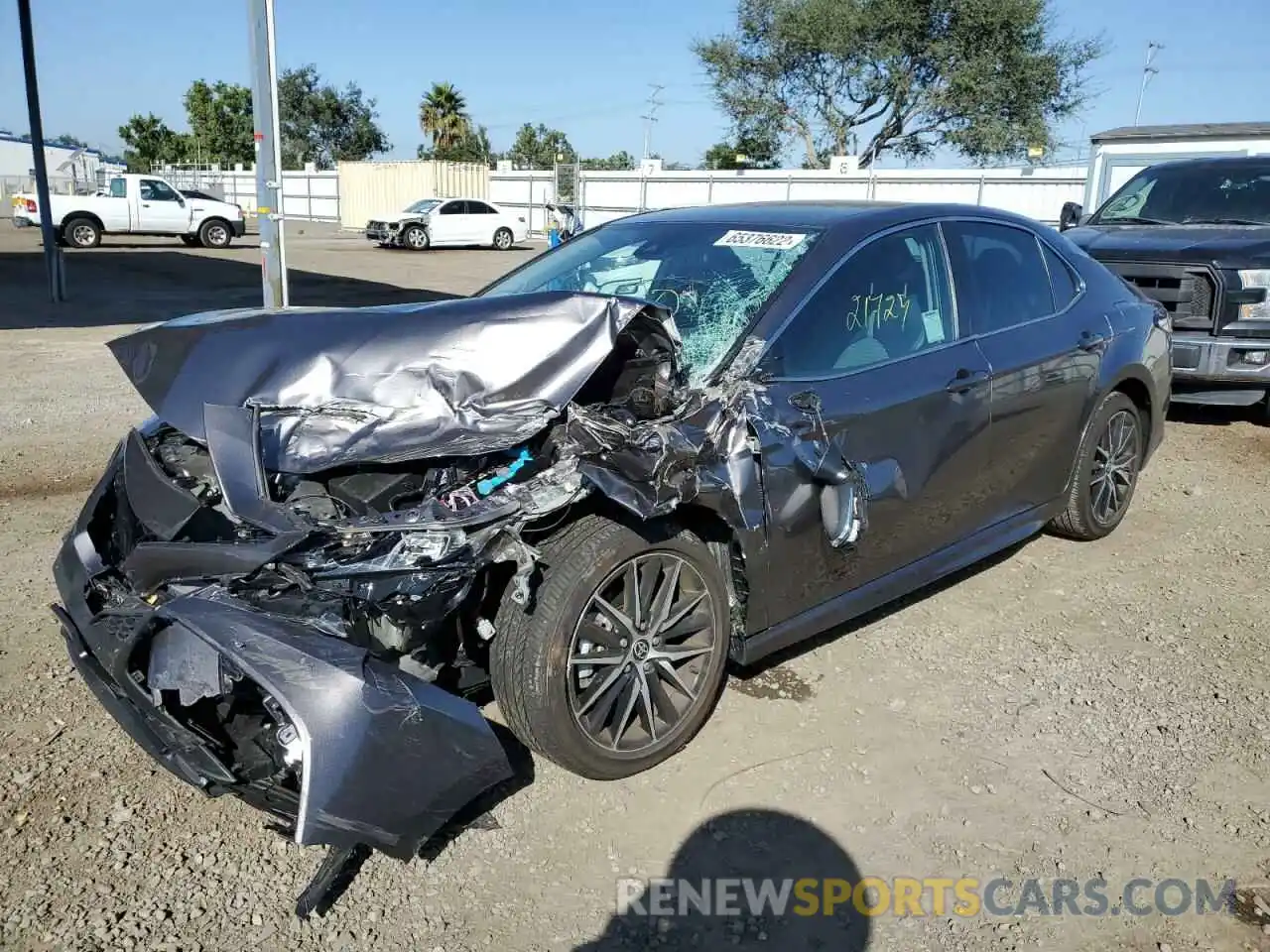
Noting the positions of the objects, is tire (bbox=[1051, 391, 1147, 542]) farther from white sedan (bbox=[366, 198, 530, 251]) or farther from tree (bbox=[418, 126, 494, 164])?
tree (bbox=[418, 126, 494, 164])

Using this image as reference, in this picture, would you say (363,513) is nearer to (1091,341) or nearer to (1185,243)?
(1091,341)

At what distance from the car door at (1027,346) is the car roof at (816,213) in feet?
0.35

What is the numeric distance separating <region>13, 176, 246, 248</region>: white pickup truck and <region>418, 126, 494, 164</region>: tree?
34747mm

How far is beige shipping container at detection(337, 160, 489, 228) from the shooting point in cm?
3769

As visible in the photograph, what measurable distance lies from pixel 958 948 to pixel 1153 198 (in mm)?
8260

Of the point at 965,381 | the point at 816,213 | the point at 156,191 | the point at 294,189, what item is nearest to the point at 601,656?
the point at 965,381

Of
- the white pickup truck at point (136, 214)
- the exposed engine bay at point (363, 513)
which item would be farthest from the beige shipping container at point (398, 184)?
the exposed engine bay at point (363, 513)

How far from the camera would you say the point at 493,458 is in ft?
10.2

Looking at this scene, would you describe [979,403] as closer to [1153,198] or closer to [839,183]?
[1153,198]

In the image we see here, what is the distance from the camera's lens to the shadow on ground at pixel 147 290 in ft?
43.5

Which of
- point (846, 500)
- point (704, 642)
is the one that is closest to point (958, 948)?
point (704, 642)

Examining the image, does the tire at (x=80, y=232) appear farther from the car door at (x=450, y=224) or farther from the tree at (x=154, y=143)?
the tree at (x=154, y=143)

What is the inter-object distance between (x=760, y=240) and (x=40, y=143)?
15.2 metres

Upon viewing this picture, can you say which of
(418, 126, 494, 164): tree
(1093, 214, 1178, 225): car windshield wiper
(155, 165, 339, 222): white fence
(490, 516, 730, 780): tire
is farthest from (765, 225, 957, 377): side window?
(418, 126, 494, 164): tree
